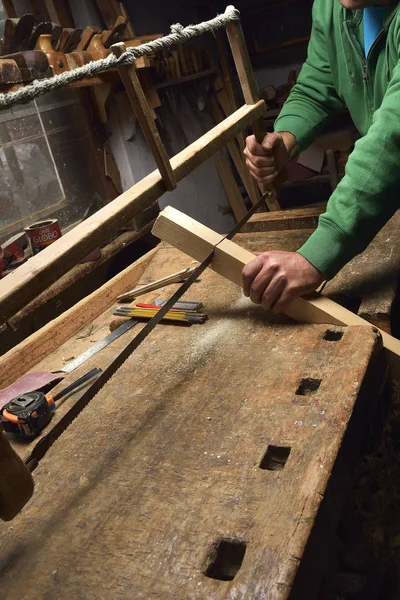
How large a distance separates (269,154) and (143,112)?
88 cm

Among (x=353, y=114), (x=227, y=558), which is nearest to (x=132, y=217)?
(x=227, y=558)

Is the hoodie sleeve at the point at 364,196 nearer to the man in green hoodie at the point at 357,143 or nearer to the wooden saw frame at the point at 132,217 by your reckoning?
the man in green hoodie at the point at 357,143

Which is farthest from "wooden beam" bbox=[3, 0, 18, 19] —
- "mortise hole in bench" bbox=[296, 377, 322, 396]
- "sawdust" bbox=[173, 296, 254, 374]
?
"mortise hole in bench" bbox=[296, 377, 322, 396]

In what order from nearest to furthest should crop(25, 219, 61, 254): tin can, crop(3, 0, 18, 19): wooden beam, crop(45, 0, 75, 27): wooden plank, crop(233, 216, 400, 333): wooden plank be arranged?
crop(233, 216, 400, 333): wooden plank < crop(25, 219, 61, 254): tin can < crop(3, 0, 18, 19): wooden beam < crop(45, 0, 75, 27): wooden plank

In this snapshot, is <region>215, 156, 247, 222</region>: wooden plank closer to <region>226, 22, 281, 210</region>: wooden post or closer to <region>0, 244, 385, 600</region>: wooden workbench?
<region>226, 22, 281, 210</region>: wooden post

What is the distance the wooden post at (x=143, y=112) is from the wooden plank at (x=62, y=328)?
77 centimetres

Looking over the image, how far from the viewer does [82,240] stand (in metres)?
1.29

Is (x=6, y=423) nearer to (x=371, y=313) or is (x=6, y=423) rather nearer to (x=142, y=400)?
(x=142, y=400)

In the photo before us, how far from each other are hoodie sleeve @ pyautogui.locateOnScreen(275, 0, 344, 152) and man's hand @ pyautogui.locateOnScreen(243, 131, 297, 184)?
0.27 ft

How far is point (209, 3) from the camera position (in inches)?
207

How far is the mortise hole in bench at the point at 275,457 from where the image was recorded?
1.18m

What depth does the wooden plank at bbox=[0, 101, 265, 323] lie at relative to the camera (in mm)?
1131

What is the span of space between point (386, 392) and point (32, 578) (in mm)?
1112

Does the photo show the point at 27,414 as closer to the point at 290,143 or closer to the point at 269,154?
the point at 269,154
